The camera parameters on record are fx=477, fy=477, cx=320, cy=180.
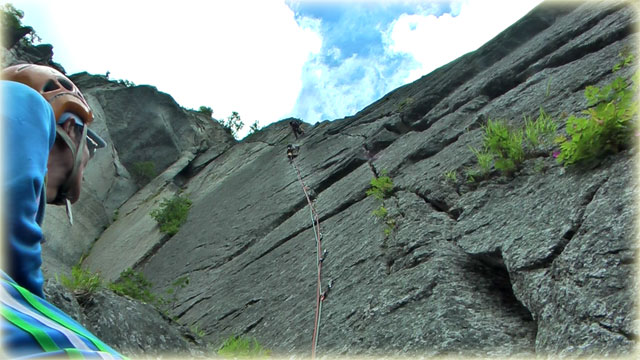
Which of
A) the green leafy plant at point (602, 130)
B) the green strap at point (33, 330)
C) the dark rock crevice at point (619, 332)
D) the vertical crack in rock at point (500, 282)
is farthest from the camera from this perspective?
the green leafy plant at point (602, 130)

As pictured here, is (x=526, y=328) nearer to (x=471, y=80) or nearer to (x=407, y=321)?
(x=407, y=321)

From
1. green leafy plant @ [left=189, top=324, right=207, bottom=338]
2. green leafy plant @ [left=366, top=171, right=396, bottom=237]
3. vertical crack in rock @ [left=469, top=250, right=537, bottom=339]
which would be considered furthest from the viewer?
green leafy plant @ [left=189, top=324, right=207, bottom=338]

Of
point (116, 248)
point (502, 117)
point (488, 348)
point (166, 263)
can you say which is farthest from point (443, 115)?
point (116, 248)

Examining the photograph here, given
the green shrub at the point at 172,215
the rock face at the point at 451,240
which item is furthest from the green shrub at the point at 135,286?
the green shrub at the point at 172,215

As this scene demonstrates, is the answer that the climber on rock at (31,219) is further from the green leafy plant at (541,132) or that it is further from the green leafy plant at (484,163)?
the green leafy plant at (541,132)

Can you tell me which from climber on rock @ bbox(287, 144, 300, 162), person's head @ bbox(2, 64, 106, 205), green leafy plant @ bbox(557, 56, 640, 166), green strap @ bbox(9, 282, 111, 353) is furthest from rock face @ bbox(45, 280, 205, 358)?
climber on rock @ bbox(287, 144, 300, 162)

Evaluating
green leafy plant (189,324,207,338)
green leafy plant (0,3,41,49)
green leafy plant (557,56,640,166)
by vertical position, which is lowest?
green leafy plant (189,324,207,338)

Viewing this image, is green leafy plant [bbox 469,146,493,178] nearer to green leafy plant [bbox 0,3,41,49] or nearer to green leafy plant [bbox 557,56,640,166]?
green leafy plant [bbox 557,56,640,166]

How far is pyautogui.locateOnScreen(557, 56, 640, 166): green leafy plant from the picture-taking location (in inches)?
161

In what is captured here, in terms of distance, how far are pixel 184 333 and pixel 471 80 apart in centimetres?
807

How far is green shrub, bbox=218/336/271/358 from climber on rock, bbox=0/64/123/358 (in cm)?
367

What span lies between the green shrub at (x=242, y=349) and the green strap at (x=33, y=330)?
→ 4.54 metres

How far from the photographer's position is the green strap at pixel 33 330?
1020 mm

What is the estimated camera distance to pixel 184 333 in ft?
19.0
